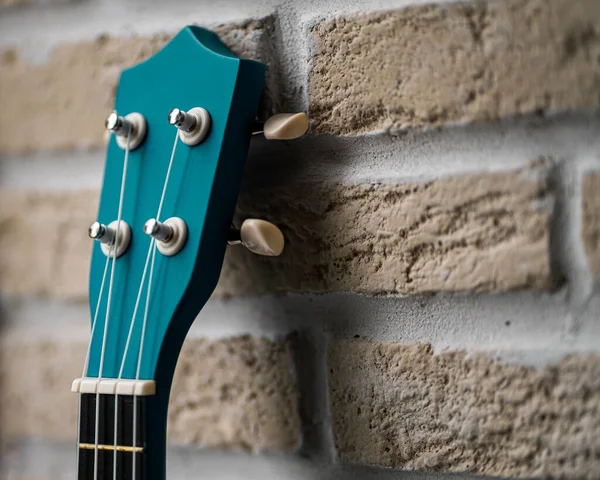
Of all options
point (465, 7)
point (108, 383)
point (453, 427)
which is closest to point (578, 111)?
point (465, 7)

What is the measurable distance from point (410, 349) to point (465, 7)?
200 mm

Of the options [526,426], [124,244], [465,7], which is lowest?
[526,426]

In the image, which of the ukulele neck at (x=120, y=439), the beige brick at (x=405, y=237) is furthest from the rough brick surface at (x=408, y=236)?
the ukulele neck at (x=120, y=439)

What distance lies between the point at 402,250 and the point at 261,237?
0.08m

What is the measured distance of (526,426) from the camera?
0.38 meters

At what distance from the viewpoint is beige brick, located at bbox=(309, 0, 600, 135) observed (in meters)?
0.37

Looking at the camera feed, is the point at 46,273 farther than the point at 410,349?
Yes

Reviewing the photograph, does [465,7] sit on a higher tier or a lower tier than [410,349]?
higher

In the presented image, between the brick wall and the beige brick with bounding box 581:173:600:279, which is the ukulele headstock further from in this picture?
the beige brick with bounding box 581:173:600:279

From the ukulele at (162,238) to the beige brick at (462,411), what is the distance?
10 cm

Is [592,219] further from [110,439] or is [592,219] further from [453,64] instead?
[110,439]

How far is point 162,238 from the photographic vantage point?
39 cm

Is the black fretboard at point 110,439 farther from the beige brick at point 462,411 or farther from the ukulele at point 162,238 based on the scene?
the beige brick at point 462,411

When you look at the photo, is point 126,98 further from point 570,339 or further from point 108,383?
point 570,339
